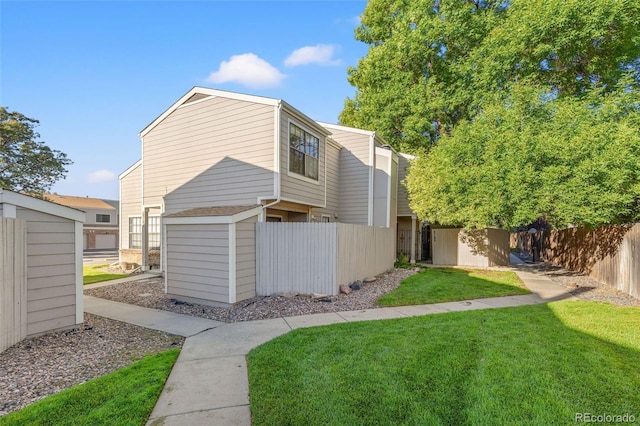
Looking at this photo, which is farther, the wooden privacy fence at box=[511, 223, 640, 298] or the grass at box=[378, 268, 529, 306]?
the wooden privacy fence at box=[511, 223, 640, 298]

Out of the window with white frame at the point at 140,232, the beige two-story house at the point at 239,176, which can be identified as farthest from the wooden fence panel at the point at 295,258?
the window with white frame at the point at 140,232

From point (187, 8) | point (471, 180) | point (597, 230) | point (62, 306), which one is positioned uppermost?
point (187, 8)

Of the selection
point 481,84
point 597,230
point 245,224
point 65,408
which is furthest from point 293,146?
point 481,84

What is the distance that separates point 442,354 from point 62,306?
249 inches

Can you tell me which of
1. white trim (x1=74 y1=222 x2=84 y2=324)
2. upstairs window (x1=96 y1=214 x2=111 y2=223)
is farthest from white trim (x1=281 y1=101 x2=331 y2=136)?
upstairs window (x1=96 y1=214 x2=111 y2=223)

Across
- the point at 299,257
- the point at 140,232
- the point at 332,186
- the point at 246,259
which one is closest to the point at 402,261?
the point at 332,186

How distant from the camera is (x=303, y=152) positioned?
10156 mm

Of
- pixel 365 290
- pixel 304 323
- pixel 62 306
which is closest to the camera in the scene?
pixel 62 306

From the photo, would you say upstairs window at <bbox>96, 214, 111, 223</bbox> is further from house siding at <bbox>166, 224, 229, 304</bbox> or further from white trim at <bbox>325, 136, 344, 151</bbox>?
house siding at <bbox>166, 224, 229, 304</bbox>

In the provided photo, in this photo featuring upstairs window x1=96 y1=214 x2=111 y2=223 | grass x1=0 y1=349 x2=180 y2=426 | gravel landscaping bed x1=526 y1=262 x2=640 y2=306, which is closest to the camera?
grass x1=0 y1=349 x2=180 y2=426

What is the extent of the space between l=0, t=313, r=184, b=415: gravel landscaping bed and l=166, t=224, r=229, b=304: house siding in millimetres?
1776

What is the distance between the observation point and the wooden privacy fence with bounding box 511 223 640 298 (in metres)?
7.98

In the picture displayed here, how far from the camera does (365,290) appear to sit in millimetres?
8547

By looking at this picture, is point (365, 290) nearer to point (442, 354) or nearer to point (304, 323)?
point (304, 323)
